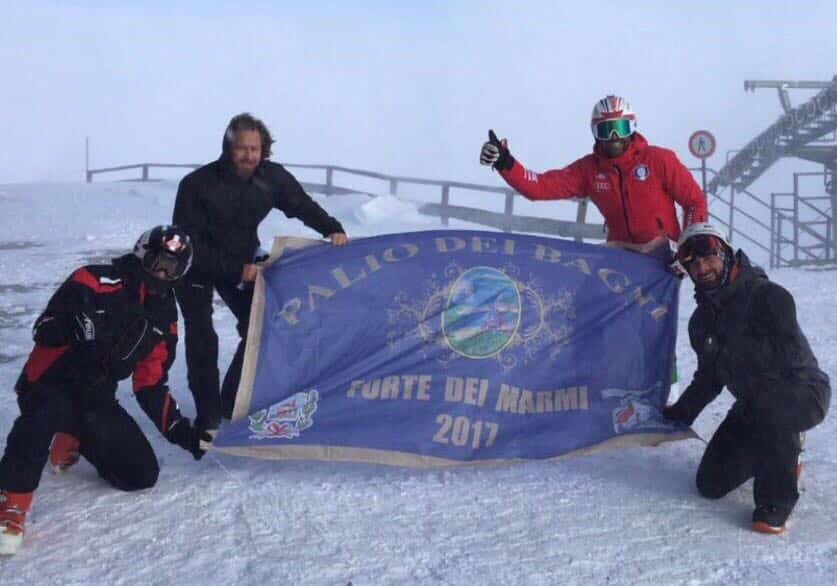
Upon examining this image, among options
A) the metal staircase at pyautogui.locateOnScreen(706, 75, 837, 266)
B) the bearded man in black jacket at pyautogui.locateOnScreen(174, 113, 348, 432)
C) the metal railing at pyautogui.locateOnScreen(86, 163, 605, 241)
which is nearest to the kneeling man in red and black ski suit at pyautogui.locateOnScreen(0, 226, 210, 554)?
the bearded man in black jacket at pyautogui.locateOnScreen(174, 113, 348, 432)

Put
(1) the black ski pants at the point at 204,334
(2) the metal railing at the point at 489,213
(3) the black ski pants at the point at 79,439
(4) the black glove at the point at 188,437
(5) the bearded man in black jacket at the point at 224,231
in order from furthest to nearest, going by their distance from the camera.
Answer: (2) the metal railing at the point at 489,213, (1) the black ski pants at the point at 204,334, (5) the bearded man in black jacket at the point at 224,231, (4) the black glove at the point at 188,437, (3) the black ski pants at the point at 79,439

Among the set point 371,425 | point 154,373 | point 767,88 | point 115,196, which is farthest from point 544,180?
point 767,88

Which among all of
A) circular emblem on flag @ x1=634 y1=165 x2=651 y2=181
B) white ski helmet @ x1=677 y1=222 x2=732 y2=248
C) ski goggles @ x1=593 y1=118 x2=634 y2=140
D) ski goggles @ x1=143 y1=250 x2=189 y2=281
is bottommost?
ski goggles @ x1=143 y1=250 x2=189 y2=281

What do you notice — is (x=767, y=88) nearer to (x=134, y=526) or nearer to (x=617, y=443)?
(x=617, y=443)

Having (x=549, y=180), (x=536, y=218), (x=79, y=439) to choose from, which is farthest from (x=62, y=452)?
(x=536, y=218)

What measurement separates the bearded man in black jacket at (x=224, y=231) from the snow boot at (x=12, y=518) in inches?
54.3

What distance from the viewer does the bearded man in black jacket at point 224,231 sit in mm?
5594

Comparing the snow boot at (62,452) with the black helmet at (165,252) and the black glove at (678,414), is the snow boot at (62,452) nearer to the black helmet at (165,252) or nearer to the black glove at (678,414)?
the black helmet at (165,252)

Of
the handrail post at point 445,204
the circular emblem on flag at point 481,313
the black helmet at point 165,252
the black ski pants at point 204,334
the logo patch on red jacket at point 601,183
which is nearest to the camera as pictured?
the black helmet at point 165,252

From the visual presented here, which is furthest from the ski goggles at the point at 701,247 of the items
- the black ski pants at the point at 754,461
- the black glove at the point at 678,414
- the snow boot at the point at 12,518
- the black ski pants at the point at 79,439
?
the snow boot at the point at 12,518

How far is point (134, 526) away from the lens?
14.6 feet

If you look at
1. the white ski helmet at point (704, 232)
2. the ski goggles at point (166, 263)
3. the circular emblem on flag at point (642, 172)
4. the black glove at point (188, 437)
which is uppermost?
the circular emblem on flag at point (642, 172)

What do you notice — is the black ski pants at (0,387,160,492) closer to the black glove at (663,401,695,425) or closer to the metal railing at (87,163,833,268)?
the black glove at (663,401,695,425)

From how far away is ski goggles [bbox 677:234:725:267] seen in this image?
4527mm
